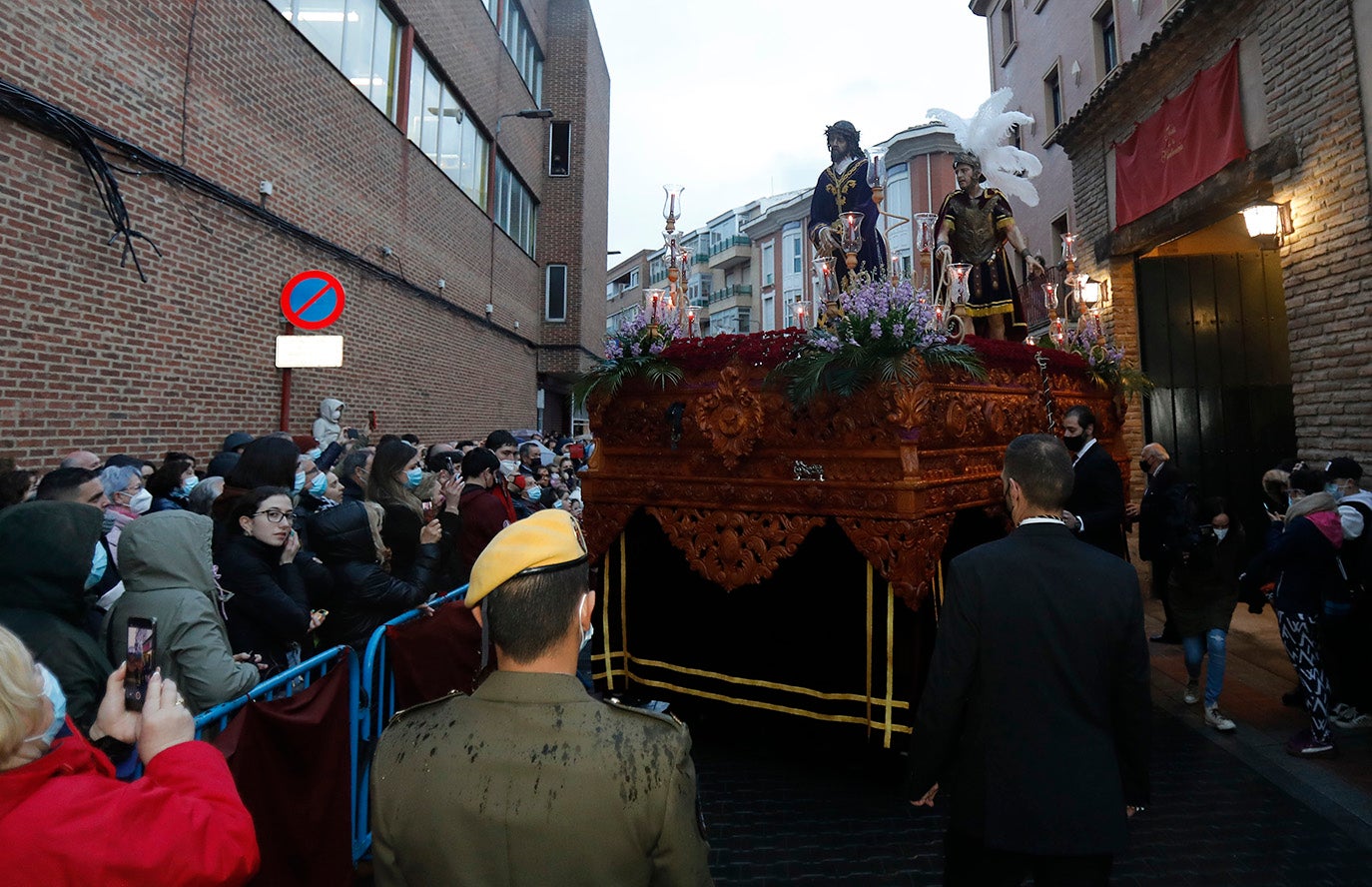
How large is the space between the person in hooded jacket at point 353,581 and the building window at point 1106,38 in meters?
14.8

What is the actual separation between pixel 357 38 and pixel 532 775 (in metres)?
12.6

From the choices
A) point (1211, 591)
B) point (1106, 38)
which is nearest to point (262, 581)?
point (1211, 591)

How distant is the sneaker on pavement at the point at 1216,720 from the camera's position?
4.79 metres

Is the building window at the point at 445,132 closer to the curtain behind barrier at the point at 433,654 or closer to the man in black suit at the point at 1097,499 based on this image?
the curtain behind barrier at the point at 433,654

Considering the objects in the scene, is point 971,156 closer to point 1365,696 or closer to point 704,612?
point 704,612

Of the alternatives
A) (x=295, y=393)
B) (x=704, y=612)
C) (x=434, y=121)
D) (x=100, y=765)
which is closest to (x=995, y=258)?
(x=704, y=612)

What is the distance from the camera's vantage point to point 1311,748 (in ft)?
14.4

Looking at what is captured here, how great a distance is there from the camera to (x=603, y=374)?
4.83m

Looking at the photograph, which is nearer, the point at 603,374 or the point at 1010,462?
the point at 1010,462

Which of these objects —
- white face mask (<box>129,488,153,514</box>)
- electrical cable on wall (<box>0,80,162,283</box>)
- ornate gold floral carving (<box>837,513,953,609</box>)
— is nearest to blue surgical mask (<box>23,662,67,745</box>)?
ornate gold floral carving (<box>837,513,953,609</box>)

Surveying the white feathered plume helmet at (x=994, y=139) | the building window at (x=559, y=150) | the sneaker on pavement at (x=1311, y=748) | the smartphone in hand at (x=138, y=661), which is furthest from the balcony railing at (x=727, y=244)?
the smartphone in hand at (x=138, y=661)

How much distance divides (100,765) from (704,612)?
3.52m

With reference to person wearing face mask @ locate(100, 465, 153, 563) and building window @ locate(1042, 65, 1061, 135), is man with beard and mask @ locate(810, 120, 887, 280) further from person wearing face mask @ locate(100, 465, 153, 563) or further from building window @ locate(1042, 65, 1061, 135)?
building window @ locate(1042, 65, 1061, 135)

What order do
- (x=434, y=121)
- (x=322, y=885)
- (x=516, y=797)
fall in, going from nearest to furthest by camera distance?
(x=516, y=797), (x=322, y=885), (x=434, y=121)
